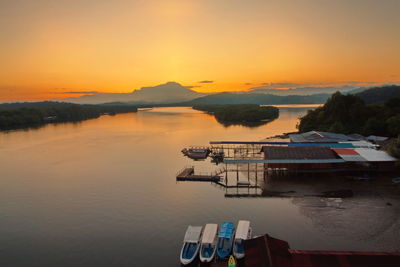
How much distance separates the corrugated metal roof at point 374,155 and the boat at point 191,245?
2091 centimetres

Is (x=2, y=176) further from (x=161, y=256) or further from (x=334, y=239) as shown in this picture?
(x=334, y=239)

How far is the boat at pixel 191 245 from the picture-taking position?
49.8 ft

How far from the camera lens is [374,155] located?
2923cm

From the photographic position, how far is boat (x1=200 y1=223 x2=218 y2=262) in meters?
15.2

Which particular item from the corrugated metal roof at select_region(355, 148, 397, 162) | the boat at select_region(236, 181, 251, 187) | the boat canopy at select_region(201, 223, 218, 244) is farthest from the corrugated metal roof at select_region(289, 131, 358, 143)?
the boat canopy at select_region(201, 223, 218, 244)

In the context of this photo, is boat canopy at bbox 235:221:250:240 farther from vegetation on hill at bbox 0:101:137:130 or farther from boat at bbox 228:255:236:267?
vegetation on hill at bbox 0:101:137:130

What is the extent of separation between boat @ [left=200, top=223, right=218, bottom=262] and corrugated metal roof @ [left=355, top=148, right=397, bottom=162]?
65.8 ft

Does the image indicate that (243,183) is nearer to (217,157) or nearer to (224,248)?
(217,157)

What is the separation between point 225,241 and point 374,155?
2177cm

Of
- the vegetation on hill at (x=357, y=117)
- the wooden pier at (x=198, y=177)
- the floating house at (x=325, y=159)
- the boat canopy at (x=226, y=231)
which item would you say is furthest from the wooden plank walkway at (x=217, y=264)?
the vegetation on hill at (x=357, y=117)

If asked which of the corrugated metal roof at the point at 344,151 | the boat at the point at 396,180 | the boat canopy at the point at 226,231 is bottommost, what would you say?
the boat at the point at 396,180

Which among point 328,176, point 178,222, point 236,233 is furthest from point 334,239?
point 328,176

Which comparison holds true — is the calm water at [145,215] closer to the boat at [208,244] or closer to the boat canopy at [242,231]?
the boat canopy at [242,231]

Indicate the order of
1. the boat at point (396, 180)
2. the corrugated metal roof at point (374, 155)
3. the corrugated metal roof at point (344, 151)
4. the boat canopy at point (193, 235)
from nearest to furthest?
1. the boat canopy at point (193, 235)
2. the boat at point (396, 180)
3. the corrugated metal roof at point (374, 155)
4. the corrugated metal roof at point (344, 151)
